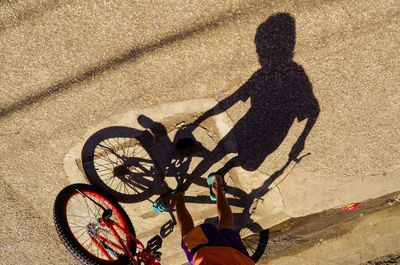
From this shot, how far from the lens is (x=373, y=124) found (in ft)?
11.1

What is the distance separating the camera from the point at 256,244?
12.1 ft

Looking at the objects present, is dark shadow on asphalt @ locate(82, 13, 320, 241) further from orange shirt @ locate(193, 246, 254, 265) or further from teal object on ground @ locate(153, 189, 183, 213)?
orange shirt @ locate(193, 246, 254, 265)

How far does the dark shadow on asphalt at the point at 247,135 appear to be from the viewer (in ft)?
10.5

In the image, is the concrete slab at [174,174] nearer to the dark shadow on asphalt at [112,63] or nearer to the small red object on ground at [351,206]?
the dark shadow on asphalt at [112,63]

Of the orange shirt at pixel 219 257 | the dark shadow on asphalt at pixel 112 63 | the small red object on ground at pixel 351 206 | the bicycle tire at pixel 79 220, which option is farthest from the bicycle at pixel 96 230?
the small red object on ground at pixel 351 206

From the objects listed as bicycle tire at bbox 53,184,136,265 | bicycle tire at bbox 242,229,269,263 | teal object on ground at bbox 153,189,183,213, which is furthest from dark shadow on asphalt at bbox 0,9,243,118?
bicycle tire at bbox 242,229,269,263

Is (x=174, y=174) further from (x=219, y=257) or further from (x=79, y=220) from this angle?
(x=79, y=220)

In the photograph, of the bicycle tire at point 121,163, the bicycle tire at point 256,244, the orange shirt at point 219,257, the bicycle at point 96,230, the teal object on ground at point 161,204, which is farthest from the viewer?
the bicycle tire at point 256,244

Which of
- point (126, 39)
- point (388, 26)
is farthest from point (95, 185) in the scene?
point (388, 26)

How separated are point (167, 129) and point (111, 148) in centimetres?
85

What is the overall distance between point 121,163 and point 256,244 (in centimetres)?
243

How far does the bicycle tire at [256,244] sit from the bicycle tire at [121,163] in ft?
5.55

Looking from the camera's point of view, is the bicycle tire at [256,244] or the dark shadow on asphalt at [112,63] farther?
the bicycle tire at [256,244]

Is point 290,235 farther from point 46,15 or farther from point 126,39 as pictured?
→ point 46,15
